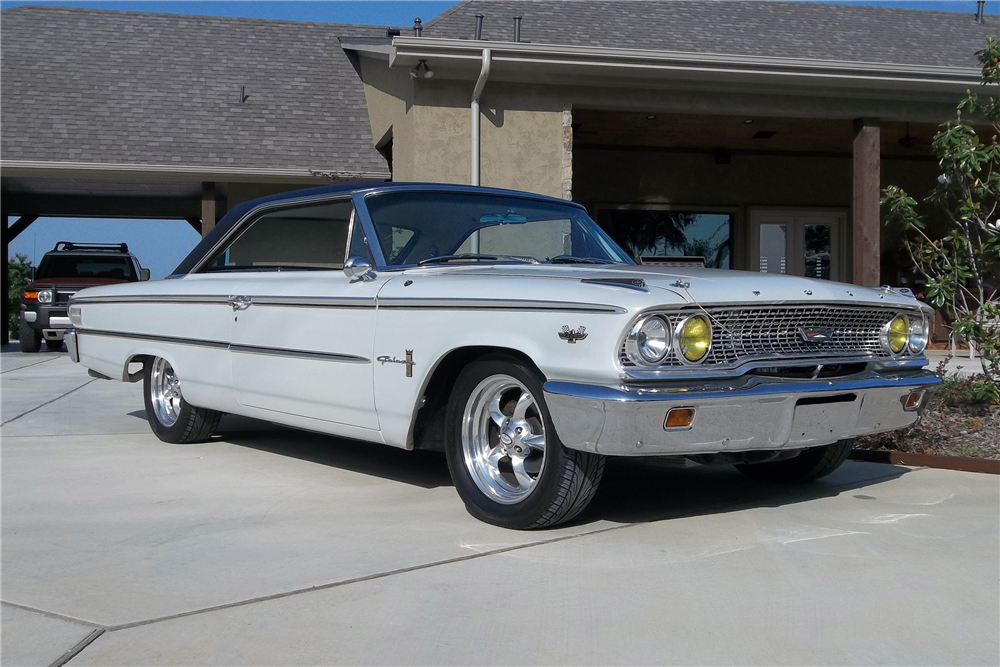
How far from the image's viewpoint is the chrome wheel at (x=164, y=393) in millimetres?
6238

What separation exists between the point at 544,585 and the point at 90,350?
4688 millimetres

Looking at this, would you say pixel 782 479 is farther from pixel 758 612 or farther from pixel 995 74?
pixel 995 74

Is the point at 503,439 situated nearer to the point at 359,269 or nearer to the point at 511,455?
the point at 511,455

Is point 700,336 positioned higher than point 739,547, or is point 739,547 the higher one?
point 700,336

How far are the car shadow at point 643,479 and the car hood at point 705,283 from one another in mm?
757

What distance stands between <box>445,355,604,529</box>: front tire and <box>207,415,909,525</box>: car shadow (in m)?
0.33

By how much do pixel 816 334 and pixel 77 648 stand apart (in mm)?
2997

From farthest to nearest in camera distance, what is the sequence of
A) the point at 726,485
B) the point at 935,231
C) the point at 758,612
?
the point at 935,231 → the point at 726,485 → the point at 758,612

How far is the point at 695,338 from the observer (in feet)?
12.0

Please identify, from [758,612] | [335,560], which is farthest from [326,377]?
[758,612]

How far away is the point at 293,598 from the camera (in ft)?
10.3

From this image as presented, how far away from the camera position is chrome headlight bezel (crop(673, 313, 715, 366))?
360 cm

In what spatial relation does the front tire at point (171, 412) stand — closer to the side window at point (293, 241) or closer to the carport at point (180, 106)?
the side window at point (293, 241)

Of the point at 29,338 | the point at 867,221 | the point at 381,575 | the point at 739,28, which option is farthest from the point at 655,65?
the point at 29,338
